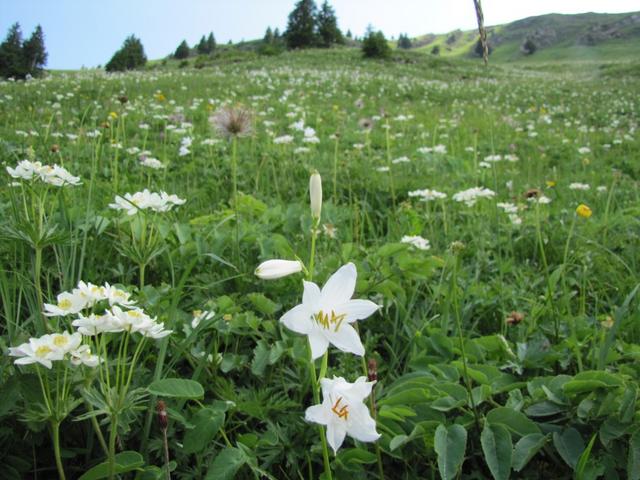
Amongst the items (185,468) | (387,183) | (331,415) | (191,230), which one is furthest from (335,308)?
(387,183)

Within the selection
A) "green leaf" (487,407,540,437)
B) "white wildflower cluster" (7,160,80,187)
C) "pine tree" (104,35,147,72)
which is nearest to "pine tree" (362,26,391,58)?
"pine tree" (104,35,147,72)

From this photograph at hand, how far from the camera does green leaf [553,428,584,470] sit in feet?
4.09

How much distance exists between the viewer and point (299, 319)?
88cm

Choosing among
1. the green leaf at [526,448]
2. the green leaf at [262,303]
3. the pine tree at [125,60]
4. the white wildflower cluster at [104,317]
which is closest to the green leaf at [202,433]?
the white wildflower cluster at [104,317]

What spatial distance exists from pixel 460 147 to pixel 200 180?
3813 millimetres

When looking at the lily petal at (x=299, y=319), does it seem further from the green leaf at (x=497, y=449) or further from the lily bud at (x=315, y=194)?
the green leaf at (x=497, y=449)

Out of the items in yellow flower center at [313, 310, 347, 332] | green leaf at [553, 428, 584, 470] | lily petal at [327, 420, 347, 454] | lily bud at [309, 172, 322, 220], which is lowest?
green leaf at [553, 428, 584, 470]

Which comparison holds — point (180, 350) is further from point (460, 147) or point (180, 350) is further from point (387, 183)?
point (460, 147)

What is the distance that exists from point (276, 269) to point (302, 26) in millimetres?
56662

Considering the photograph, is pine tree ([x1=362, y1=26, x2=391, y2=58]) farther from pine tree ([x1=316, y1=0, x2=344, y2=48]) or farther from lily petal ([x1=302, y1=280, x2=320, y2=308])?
lily petal ([x1=302, y1=280, x2=320, y2=308])

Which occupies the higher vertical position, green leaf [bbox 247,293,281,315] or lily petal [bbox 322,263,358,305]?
lily petal [bbox 322,263,358,305]

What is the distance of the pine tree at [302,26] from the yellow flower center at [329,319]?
54.5 meters

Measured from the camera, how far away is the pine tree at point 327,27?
54525mm

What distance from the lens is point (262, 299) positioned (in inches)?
68.8
